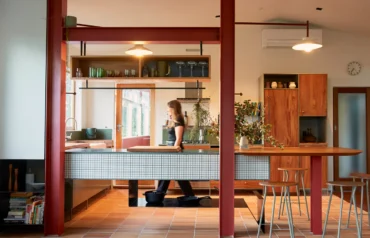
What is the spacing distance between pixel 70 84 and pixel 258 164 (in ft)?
14.5

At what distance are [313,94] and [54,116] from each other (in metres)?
4.64

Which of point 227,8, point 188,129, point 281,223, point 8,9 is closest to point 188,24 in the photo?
point 188,129

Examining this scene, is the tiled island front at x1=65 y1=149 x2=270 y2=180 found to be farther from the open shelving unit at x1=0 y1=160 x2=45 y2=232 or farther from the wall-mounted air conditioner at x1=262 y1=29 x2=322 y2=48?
the wall-mounted air conditioner at x1=262 y1=29 x2=322 y2=48

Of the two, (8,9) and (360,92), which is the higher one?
(8,9)

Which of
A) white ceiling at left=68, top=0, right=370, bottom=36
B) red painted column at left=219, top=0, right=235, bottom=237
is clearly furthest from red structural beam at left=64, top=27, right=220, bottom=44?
white ceiling at left=68, top=0, right=370, bottom=36

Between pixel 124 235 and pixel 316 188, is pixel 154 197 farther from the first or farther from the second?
pixel 316 188

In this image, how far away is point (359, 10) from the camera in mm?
5871

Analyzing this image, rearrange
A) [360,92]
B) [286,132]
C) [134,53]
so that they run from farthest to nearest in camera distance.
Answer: [360,92], [286,132], [134,53]

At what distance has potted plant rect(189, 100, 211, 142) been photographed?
Result: 714 cm

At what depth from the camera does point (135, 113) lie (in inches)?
300

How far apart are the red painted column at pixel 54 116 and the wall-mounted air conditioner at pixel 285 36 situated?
4.06 metres

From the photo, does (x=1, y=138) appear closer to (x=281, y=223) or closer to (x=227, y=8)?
(x=227, y=8)

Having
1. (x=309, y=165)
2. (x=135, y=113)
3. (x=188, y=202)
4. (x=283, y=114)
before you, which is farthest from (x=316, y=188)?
(x=135, y=113)

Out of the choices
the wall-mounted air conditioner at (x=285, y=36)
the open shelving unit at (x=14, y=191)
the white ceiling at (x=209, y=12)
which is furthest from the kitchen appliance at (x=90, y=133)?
the wall-mounted air conditioner at (x=285, y=36)
